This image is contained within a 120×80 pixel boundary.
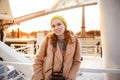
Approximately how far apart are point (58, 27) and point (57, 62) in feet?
1.01

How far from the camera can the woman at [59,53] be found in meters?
1.89

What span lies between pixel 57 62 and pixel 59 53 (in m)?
0.08

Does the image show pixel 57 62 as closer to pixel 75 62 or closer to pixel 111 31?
pixel 75 62

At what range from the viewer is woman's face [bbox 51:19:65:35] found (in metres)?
1.89

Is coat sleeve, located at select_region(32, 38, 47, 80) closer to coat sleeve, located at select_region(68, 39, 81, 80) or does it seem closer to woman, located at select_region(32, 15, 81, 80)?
woman, located at select_region(32, 15, 81, 80)

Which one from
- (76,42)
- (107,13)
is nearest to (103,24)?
(107,13)

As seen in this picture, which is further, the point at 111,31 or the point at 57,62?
the point at 111,31

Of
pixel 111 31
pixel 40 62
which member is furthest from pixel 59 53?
pixel 111 31

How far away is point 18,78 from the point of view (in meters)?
4.79

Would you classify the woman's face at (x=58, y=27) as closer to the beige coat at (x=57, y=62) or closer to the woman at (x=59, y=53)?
the woman at (x=59, y=53)

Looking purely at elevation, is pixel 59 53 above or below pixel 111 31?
below

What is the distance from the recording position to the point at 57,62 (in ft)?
6.19

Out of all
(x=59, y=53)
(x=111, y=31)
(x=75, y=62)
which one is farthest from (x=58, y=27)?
(x=111, y=31)

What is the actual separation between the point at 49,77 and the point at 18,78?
3.03m
